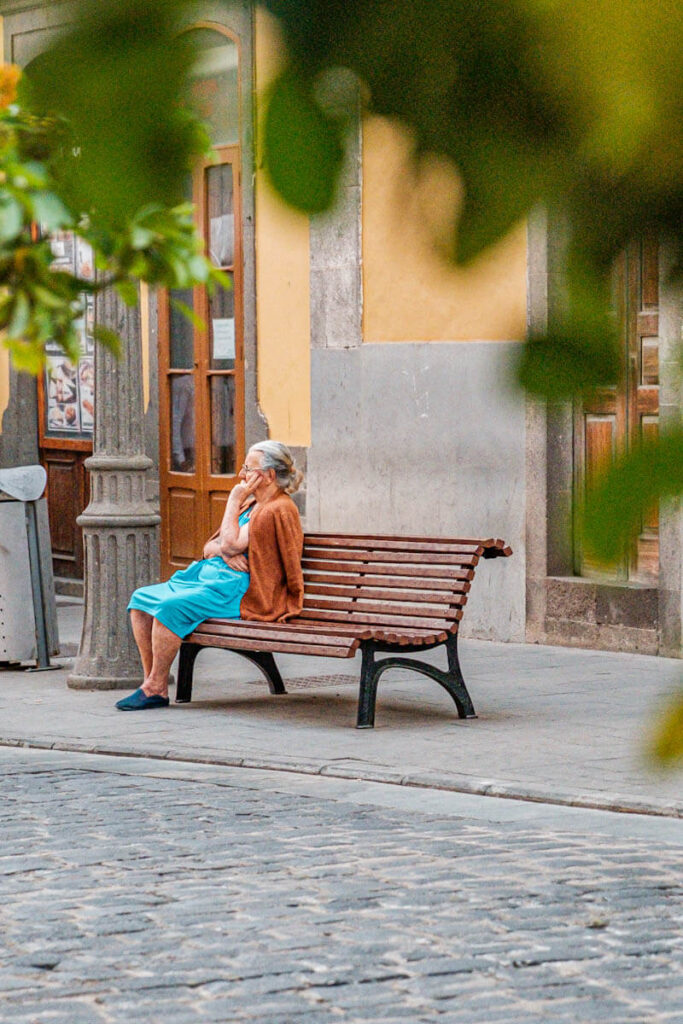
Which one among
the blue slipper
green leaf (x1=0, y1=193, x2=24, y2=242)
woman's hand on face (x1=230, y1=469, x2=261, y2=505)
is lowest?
the blue slipper

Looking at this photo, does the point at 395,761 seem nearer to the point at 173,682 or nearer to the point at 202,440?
the point at 173,682

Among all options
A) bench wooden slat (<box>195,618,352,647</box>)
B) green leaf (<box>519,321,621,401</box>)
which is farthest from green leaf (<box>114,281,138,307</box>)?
bench wooden slat (<box>195,618,352,647</box>)

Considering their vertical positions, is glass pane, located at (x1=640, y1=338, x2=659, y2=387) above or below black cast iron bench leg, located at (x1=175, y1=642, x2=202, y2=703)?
above

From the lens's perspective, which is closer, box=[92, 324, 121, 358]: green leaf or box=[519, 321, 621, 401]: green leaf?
box=[519, 321, 621, 401]: green leaf

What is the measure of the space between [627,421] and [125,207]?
24 centimetres

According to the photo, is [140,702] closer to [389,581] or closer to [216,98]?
[389,581]

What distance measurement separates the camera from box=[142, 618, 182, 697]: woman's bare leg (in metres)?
8.65

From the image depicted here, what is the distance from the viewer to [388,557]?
29.4ft

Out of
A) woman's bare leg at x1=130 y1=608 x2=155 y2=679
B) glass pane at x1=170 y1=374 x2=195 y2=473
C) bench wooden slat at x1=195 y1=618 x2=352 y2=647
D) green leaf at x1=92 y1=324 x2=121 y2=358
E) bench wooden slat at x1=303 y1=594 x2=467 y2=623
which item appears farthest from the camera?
glass pane at x1=170 y1=374 x2=195 y2=473

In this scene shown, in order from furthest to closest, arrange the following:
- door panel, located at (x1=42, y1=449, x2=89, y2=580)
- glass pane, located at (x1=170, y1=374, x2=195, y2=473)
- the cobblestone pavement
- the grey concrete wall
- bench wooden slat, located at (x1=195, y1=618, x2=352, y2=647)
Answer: door panel, located at (x1=42, y1=449, x2=89, y2=580) → glass pane, located at (x1=170, y1=374, x2=195, y2=473) → the grey concrete wall → bench wooden slat, located at (x1=195, y1=618, x2=352, y2=647) → the cobblestone pavement

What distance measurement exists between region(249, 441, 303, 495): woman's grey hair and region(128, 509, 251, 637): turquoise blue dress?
444 mm

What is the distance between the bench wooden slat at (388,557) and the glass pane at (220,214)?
723 cm

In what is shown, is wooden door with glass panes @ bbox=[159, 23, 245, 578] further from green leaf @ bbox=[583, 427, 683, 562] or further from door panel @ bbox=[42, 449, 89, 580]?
green leaf @ bbox=[583, 427, 683, 562]

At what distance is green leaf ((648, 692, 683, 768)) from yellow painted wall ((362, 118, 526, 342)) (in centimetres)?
20
